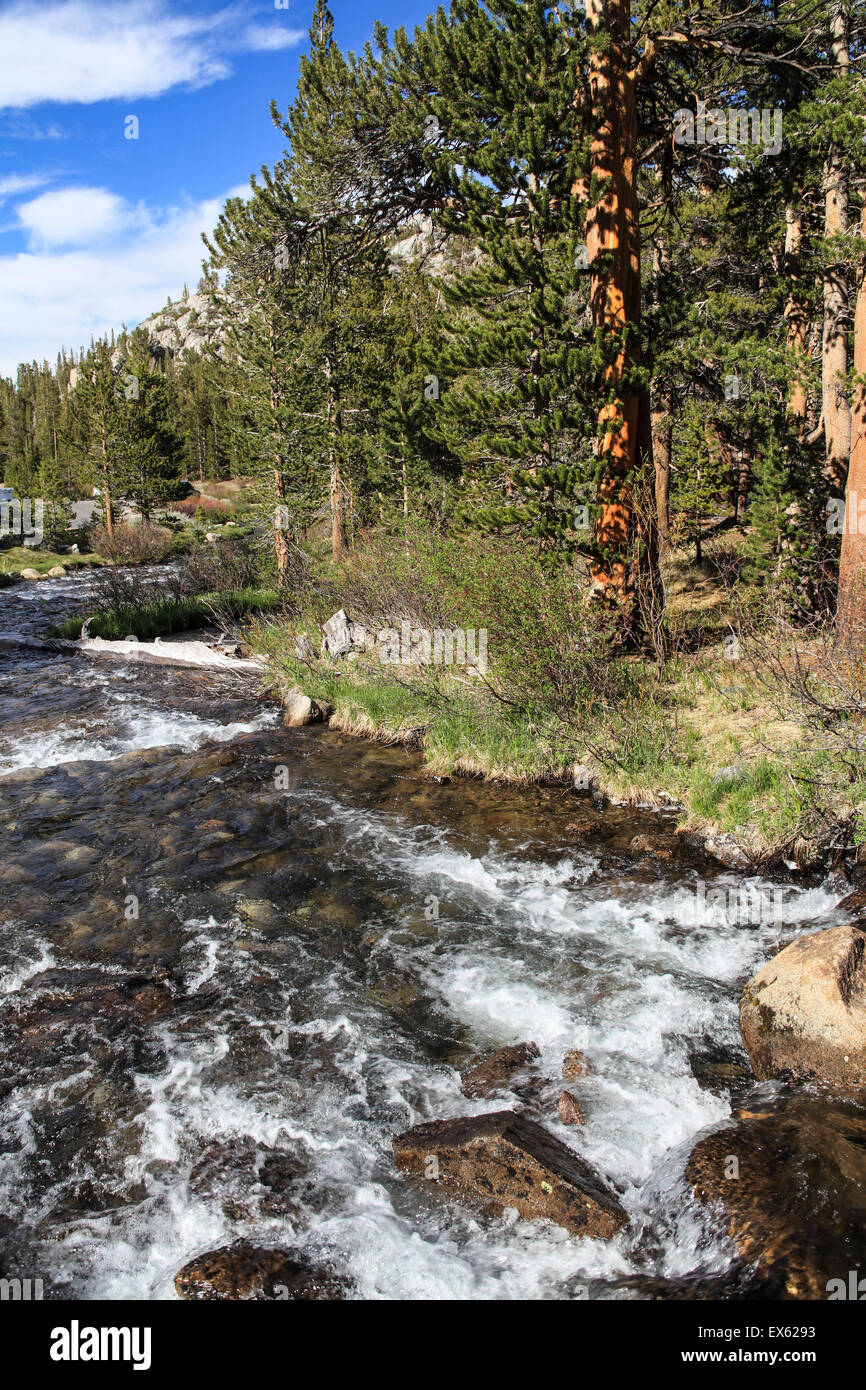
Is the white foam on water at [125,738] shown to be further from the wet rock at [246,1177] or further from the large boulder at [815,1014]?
the large boulder at [815,1014]

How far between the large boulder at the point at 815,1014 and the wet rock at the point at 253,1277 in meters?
2.64

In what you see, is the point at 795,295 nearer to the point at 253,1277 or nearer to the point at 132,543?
the point at 253,1277

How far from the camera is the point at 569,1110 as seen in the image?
4375 millimetres

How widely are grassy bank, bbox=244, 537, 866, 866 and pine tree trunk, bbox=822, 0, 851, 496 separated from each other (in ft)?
11.5

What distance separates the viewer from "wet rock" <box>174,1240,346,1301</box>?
343 cm

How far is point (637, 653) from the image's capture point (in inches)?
425

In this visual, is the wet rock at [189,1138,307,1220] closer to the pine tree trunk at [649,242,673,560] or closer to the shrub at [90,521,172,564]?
the pine tree trunk at [649,242,673,560]

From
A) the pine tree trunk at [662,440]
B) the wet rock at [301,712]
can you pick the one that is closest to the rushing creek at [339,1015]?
the wet rock at [301,712]

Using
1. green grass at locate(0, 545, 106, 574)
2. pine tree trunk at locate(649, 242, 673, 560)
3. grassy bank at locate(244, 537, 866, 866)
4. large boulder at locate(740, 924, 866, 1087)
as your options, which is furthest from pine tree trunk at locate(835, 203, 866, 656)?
green grass at locate(0, 545, 106, 574)

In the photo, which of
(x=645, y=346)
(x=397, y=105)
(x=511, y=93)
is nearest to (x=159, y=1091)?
(x=645, y=346)

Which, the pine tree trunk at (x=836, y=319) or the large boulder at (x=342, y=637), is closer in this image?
the pine tree trunk at (x=836, y=319)

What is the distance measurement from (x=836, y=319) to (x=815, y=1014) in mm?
11355

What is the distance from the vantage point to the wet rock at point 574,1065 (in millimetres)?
4719
